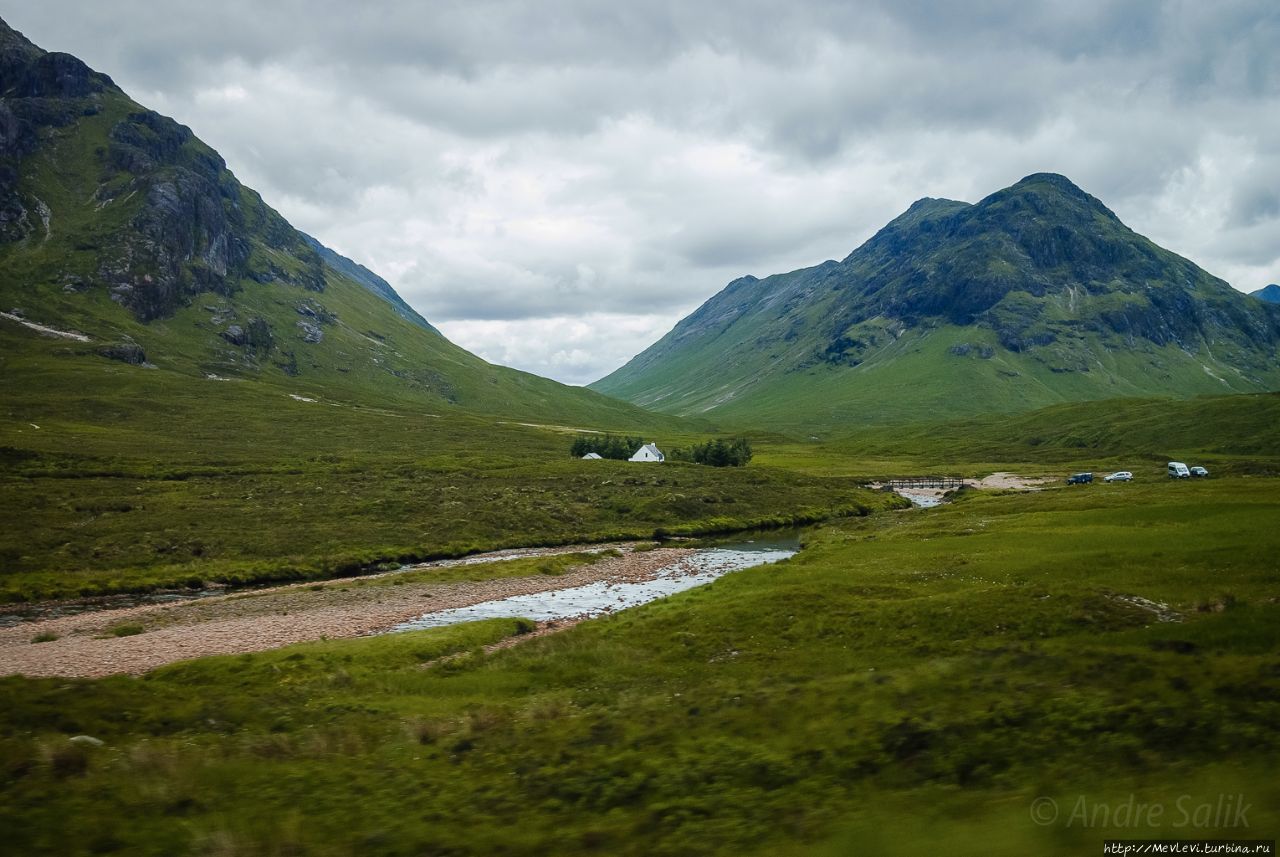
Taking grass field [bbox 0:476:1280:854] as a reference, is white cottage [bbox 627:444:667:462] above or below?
above

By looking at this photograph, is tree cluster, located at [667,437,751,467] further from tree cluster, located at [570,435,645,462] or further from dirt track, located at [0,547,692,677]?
dirt track, located at [0,547,692,677]

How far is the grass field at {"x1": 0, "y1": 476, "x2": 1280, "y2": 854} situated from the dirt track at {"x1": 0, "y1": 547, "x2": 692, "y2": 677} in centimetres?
1092

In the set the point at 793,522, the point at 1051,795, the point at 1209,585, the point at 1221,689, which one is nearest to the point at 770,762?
the point at 1051,795

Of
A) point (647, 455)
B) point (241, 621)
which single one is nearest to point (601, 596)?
point (241, 621)

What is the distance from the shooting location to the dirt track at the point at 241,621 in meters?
41.3

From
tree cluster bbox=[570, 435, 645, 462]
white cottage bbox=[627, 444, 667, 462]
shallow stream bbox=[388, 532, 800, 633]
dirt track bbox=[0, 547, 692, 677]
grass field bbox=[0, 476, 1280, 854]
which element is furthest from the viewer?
tree cluster bbox=[570, 435, 645, 462]

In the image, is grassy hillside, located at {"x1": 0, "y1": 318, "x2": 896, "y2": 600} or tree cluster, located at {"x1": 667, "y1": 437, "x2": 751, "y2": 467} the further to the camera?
tree cluster, located at {"x1": 667, "y1": 437, "x2": 751, "y2": 467}

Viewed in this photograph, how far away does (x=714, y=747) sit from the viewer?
1742cm

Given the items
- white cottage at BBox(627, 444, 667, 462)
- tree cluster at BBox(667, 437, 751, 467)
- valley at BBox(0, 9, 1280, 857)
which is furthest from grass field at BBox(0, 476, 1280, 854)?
white cottage at BBox(627, 444, 667, 462)

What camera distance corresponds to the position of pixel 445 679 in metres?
32.9

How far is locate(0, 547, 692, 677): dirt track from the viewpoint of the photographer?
41344mm

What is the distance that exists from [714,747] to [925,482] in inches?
6402

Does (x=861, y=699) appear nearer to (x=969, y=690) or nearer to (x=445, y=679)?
(x=969, y=690)

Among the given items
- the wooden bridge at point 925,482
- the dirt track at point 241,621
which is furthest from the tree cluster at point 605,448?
the dirt track at point 241,621
